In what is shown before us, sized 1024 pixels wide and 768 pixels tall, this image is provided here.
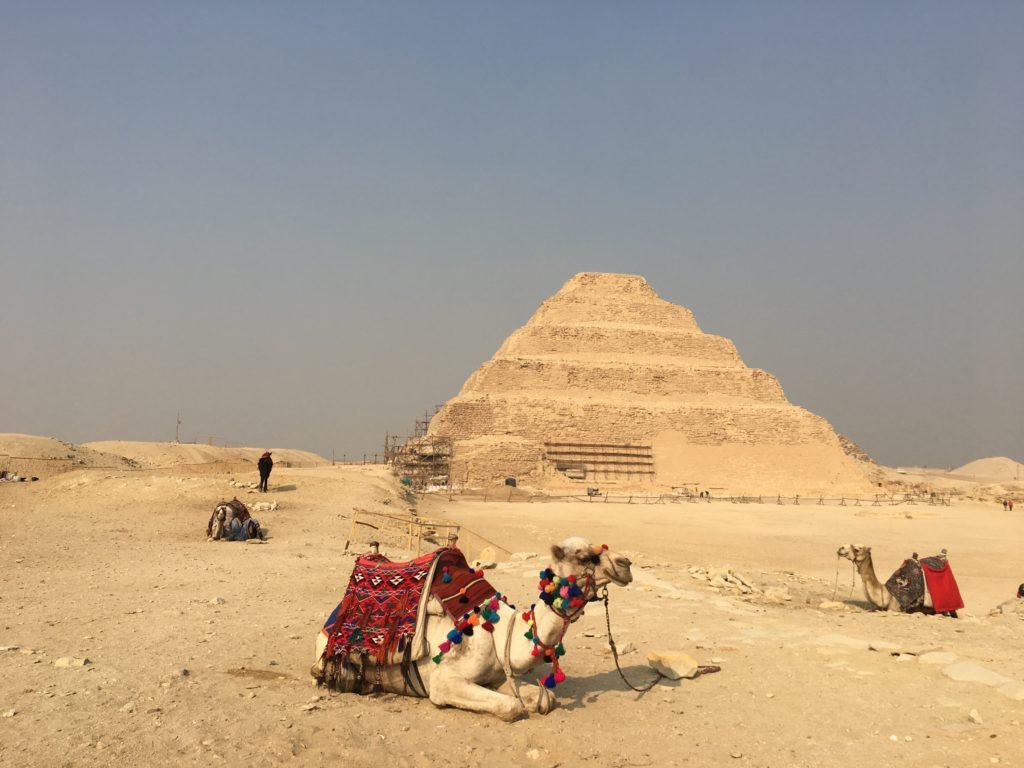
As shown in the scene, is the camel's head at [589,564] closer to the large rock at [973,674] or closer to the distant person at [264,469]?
the large rock at [973,674]

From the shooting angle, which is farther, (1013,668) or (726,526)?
(726,526)

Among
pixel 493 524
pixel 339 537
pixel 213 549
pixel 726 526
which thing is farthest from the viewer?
pixel 726 526

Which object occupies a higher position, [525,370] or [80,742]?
[525,370]

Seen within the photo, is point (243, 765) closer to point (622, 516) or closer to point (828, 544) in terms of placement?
point (828, 544)

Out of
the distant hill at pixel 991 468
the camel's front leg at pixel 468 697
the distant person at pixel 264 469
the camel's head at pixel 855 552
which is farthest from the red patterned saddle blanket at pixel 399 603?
the distant hill at pixel 991 468

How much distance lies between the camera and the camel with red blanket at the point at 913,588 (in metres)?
8.23

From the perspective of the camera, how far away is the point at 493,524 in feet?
63.9

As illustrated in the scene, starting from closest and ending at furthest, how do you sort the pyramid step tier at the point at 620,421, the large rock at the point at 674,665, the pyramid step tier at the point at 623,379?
the large rock at the point at 674,665 → the pyramid step tier at the point at 620,421 → the pyramid step tier at the point at 623,379

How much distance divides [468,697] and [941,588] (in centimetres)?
639

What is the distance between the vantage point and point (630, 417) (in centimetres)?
5206

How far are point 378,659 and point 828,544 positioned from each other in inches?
630

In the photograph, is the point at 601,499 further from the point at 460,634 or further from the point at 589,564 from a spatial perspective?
the point at 460,634

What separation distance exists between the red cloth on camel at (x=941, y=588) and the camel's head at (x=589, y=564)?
562cm

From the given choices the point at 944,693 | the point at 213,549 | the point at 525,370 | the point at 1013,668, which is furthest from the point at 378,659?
the point at 525,370
